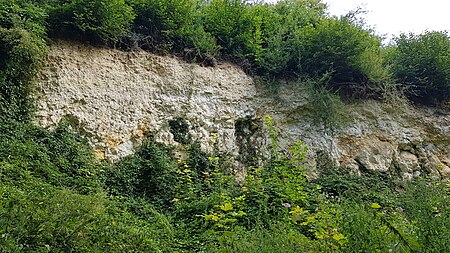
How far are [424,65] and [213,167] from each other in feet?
20.7

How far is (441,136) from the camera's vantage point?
966cm

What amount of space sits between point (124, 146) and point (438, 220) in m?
5.51

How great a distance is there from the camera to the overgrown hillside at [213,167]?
3.40 m

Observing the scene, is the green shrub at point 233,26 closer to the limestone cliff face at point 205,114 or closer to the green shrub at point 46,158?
the limestone cliff face at point 205,114

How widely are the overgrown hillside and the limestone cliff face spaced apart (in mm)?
296

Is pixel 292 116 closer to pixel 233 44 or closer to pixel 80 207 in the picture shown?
pixel 233 44

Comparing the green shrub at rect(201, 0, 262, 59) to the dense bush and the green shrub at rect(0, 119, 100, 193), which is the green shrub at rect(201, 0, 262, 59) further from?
the green shrub at rect(0, 119, 100, 193)

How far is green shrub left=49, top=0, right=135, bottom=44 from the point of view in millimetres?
7059

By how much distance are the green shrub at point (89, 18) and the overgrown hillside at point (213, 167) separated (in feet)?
0.09

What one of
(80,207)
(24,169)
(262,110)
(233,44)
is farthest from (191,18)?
(80,207)

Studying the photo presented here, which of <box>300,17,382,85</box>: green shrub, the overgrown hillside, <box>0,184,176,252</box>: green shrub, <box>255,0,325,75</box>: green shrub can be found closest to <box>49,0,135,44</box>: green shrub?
the overgrown hillside

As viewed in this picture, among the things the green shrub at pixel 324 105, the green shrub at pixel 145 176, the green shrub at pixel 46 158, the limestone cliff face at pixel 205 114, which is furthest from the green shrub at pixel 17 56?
the green shrub at pixel 324 105

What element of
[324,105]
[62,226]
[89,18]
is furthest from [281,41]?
[62,226]

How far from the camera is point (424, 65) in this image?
9.72 meters
